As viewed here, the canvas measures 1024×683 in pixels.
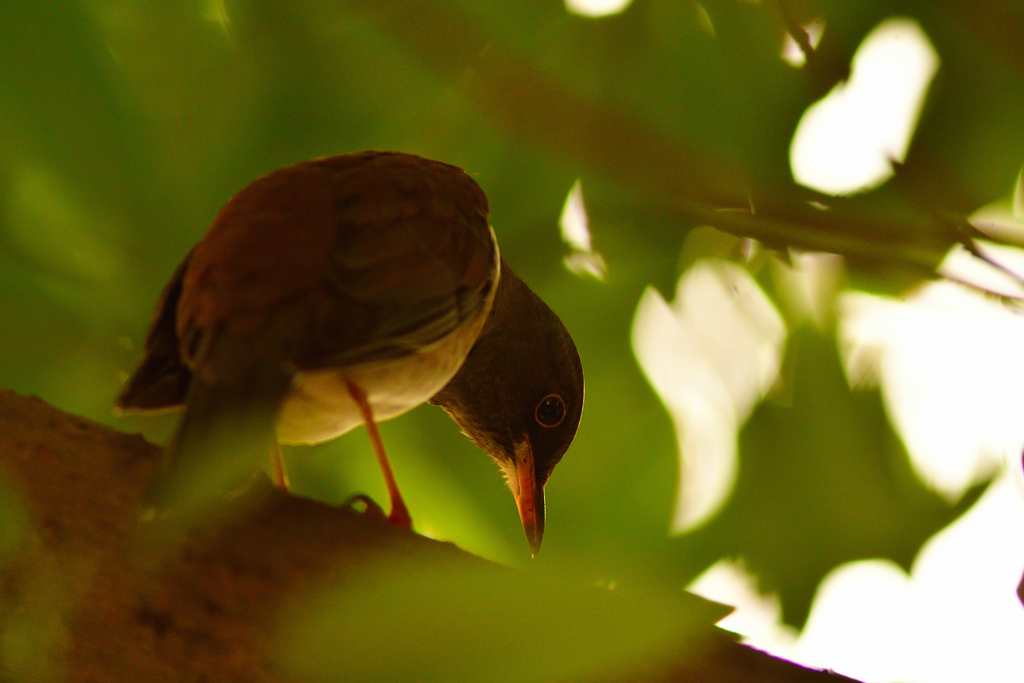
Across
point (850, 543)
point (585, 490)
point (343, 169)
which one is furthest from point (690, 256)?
point (343, 169)

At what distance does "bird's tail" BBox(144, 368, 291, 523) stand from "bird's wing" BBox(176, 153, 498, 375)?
0.07 metres

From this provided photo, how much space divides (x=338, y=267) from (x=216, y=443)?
1.61ft

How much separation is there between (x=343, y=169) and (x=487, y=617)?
3.79 feet

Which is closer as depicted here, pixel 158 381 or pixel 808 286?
pixel 158 381

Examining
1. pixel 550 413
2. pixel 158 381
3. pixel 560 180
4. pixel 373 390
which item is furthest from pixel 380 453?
pixel 560 180

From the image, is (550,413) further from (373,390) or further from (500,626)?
(500,626)

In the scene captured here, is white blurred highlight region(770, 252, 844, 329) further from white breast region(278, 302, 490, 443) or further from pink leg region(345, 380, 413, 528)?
pink leg region(345, 380, 413, 528)

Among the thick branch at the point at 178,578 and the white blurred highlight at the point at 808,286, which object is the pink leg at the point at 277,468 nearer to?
the thick branch at the point at 178,578

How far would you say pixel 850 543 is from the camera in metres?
3.13

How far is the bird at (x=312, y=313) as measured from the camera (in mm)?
1526

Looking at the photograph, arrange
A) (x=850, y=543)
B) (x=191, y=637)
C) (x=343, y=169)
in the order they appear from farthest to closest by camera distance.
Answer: (x=850, y=543) < (x=343, y=169) < (x=191, y=637)

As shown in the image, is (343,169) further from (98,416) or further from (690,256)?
(690,256)

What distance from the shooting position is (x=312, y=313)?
170 centimetres

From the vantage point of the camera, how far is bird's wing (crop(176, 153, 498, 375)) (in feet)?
5.53
